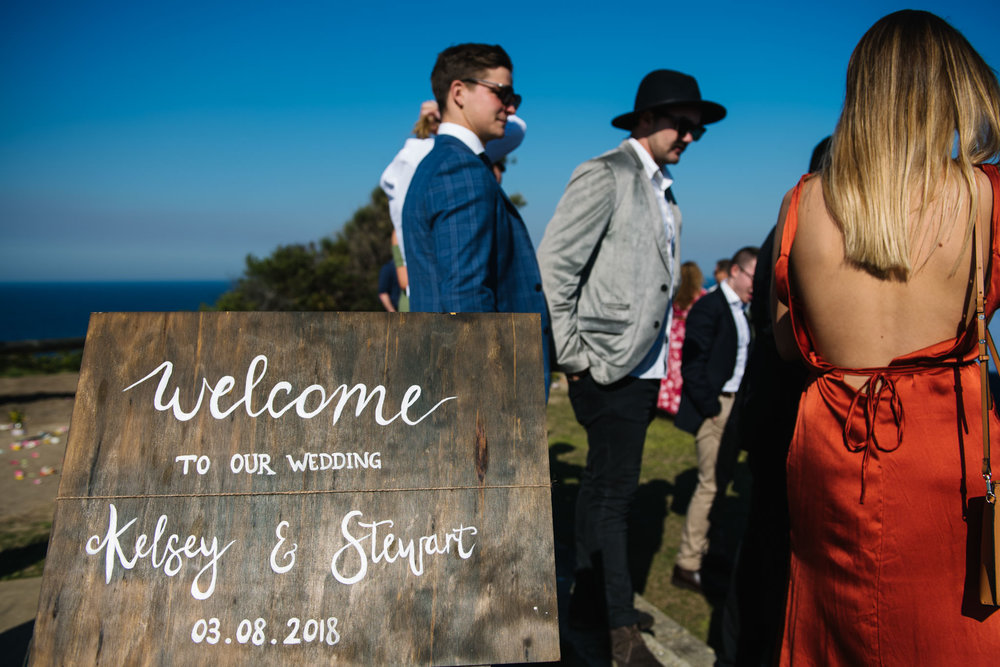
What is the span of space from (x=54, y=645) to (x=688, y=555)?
2874 mm

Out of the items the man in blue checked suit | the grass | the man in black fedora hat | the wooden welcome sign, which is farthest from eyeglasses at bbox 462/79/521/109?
the grass

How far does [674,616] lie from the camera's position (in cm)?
313

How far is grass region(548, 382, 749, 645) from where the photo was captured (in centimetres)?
326

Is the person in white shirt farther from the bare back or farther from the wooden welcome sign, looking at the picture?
the bare back

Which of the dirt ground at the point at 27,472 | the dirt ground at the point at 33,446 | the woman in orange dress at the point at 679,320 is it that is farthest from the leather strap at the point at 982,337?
the woman in orange dress at the point at 679,320

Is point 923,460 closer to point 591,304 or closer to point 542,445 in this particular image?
point 542,445

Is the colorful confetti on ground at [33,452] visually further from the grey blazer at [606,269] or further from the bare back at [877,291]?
the bare back at [877,291]

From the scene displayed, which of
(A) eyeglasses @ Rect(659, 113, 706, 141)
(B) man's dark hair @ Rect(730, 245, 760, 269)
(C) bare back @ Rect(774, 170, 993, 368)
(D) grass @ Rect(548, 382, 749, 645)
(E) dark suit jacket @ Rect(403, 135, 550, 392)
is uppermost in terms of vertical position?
(A) eyeglasses @ Rect(659, 113, 706, 141)

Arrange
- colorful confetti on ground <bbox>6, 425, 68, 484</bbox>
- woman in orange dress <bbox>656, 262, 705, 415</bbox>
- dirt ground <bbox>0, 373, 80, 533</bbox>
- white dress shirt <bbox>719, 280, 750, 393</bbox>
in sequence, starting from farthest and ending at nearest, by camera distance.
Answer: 1. woman in orange dress <bbox>656, 262, 705, 415</bbox>
2. colorful confetti on ground <bbox>6, 425, 68, 484</bbox>
3. dirt ground <bbox>0, 373, 80, 533</bbox>
4. white dress shirt <bbox>719, 280, 750, 393</bbox>

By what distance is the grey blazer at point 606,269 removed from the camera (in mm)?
2562

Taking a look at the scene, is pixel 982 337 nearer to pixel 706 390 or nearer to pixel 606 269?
pixel 606 269

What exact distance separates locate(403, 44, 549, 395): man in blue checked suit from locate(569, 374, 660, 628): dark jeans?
0.45 m

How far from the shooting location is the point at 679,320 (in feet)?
19.5

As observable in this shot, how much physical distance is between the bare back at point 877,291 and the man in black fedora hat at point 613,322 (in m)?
0.99
